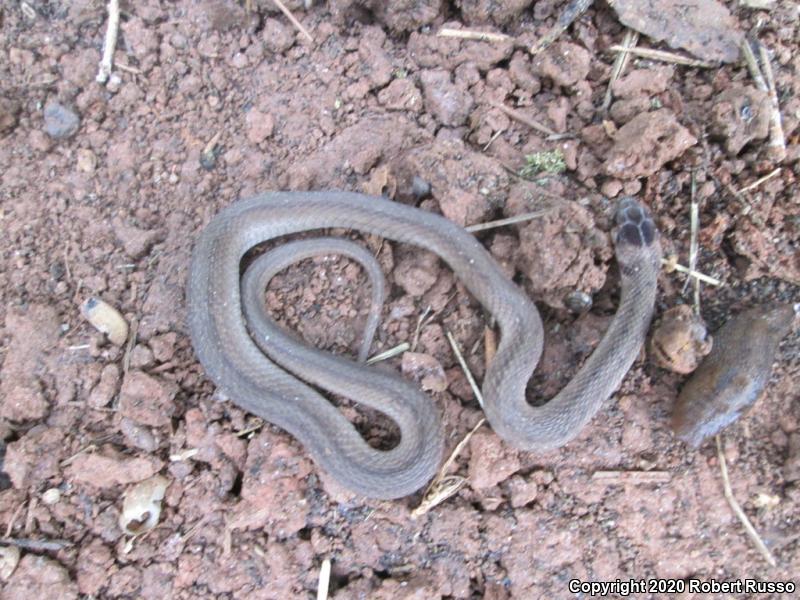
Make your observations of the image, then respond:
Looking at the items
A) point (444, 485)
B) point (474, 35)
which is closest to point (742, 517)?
point (444, 485)

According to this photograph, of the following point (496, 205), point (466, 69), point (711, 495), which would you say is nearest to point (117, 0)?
point (466, 69)

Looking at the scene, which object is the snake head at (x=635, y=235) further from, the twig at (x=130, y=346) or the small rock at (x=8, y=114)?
the small rock at (x=8, y=114)

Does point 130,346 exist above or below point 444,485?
above

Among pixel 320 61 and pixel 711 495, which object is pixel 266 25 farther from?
pixel 711 495

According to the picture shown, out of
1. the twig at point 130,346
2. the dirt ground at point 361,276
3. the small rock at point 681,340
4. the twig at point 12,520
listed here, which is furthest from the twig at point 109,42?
the small rock at point 681,340

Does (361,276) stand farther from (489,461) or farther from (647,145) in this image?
(647,145)
